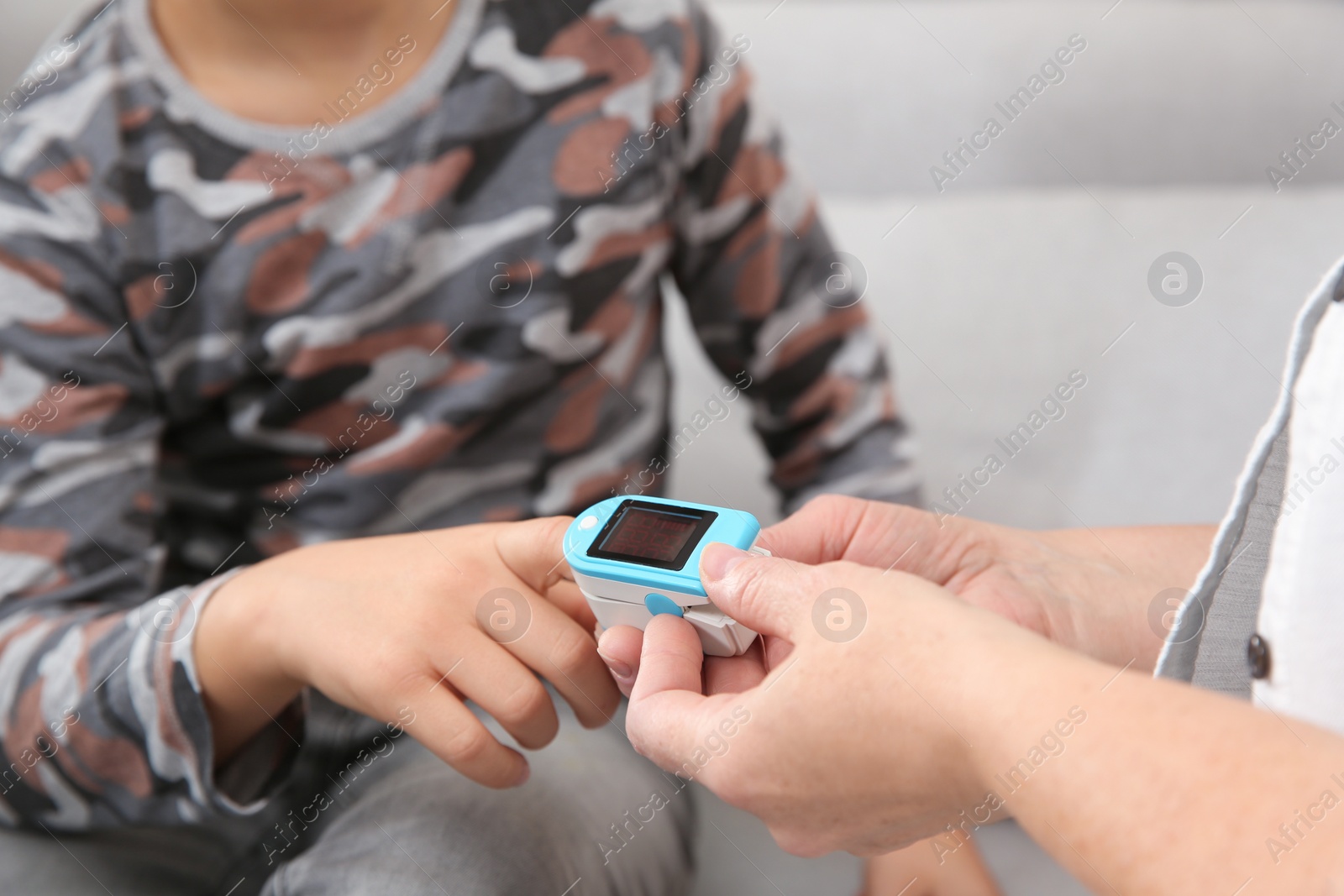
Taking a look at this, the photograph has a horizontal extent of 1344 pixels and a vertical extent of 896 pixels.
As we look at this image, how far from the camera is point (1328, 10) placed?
3.77ft

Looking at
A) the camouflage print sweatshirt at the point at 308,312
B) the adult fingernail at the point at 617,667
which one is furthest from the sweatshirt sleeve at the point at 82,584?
the adult fingernail at the point at 617,667

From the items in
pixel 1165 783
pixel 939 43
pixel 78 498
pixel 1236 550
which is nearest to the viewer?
pixel 1165 783

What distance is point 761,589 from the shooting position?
40 cm

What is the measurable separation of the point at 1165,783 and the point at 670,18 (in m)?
0.54

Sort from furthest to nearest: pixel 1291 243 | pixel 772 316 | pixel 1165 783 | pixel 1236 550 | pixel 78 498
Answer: pixel 1291 243, pixel 772 316, pixel 78 498, pixel 1236 550, pixel 1165 783

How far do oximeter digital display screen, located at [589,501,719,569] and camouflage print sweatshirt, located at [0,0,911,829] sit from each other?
0.19 meters

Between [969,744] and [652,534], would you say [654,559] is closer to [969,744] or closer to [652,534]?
[652,534]

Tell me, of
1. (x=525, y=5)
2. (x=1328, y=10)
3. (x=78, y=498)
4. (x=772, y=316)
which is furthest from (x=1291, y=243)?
(x=78, y=498)

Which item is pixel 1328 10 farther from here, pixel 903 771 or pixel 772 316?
pixel 903 771

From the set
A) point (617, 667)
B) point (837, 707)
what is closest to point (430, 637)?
point (617, 667)

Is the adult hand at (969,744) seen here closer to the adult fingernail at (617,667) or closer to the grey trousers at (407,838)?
the adult fingernail at (617,667)

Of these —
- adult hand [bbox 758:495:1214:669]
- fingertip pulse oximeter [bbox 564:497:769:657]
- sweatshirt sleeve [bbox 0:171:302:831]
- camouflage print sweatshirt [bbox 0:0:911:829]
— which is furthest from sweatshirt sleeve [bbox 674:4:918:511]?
sweatshirt sleeve [bbox 0:171:302:831]

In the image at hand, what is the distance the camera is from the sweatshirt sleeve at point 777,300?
67 centimetres

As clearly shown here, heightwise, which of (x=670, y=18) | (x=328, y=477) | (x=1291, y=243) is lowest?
(x=1291, y=243)
